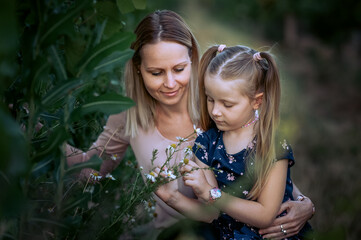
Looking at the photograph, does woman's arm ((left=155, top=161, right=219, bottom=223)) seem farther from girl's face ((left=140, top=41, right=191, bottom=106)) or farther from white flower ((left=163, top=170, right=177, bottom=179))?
girl's face ((left=140, top=41, right=191, bottom=106))

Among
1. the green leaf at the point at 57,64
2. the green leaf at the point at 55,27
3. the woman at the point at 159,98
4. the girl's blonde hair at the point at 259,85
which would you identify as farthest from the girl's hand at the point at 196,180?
the green leaf at the point at 55,27

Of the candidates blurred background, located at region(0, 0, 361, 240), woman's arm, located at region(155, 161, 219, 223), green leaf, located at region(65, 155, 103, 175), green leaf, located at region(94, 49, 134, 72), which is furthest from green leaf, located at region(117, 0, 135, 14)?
woman's arm, located at region(155, 161, 219, 223)

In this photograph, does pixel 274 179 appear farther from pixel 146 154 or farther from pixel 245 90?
pixel 146 154

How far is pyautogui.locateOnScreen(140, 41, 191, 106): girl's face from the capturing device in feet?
7.59

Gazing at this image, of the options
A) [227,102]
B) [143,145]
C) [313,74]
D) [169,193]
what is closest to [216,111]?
[227,102]

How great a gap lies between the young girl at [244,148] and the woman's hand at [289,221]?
0.7 inches

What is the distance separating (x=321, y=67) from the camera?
37.8 feet

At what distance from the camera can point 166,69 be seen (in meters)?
2.32

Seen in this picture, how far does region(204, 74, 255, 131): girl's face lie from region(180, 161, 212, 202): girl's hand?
0.32m

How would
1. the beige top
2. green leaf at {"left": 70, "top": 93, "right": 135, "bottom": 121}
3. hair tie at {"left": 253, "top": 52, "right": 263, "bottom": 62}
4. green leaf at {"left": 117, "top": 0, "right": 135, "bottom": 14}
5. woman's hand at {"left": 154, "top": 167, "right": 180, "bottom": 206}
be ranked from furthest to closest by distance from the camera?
the beige top < hair tie at {"left": 253, "top": 52, "right": 263, "bottom": 62} < woman's hand at {"left": 154, "top": 167, "right": 180, "bottom": 206} < green leaf at {"left": 117, "top": 0, "right": 135, "bottom": 14} < green leaf at {"left": 70, "top": 93, "right": 135, "bottom": 121}

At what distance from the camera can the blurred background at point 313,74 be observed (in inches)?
81.8

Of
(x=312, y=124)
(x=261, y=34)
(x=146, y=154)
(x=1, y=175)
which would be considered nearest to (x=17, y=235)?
(x=1, y=175)

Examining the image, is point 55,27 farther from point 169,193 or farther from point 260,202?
point 260,202

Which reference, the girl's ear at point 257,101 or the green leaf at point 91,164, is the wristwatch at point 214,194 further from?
the green leaf at point 91,164
